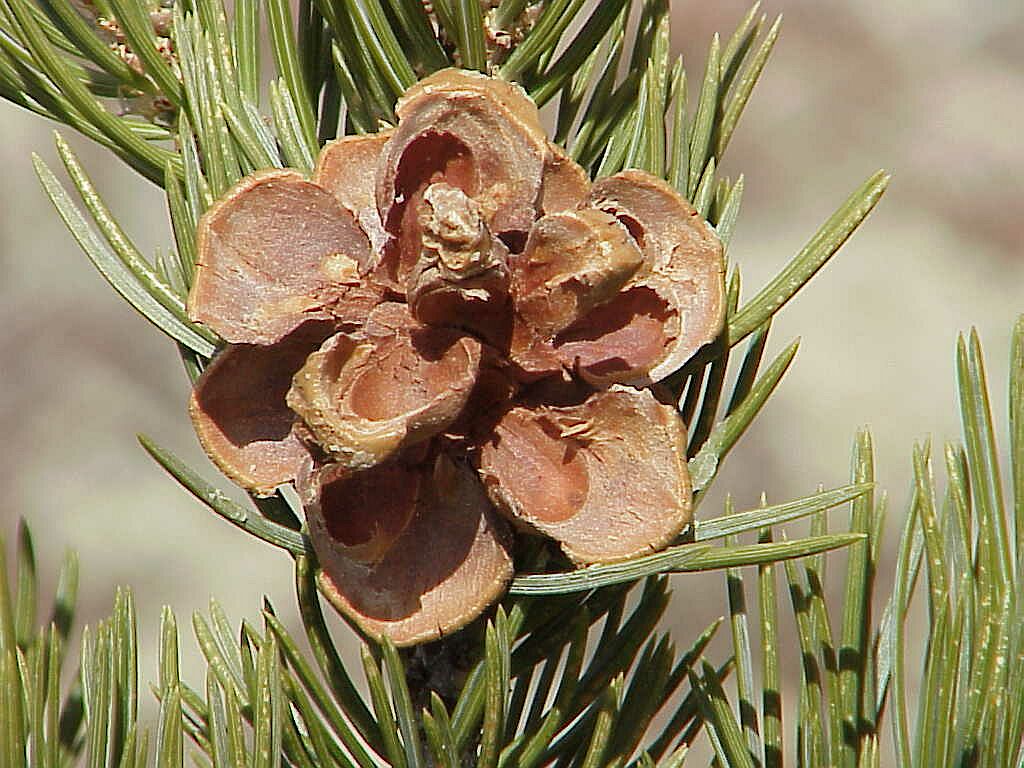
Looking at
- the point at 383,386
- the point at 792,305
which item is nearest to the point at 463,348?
the point at 383,386

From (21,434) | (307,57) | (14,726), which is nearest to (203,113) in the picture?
(307,57)

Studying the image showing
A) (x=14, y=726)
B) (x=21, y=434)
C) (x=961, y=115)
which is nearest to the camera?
(x=14, y=726)

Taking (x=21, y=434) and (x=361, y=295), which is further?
(x=21, y=434)

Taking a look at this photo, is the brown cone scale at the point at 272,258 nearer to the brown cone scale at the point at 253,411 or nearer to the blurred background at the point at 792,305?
the brown cone scale at the point at 253,411

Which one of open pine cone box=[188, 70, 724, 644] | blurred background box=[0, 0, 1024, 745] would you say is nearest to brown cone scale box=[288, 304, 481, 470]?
open pine cone box=[188, 70, 724, 644]

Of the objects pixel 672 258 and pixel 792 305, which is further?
pixel 792 305

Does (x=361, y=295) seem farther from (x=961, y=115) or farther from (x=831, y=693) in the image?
(x=961, y=115)

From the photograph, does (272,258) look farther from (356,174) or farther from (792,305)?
(792,305)

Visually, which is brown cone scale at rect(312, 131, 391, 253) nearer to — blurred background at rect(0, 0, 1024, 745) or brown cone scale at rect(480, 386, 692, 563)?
brown cone scale at rect(480, 386, 692, 563)
